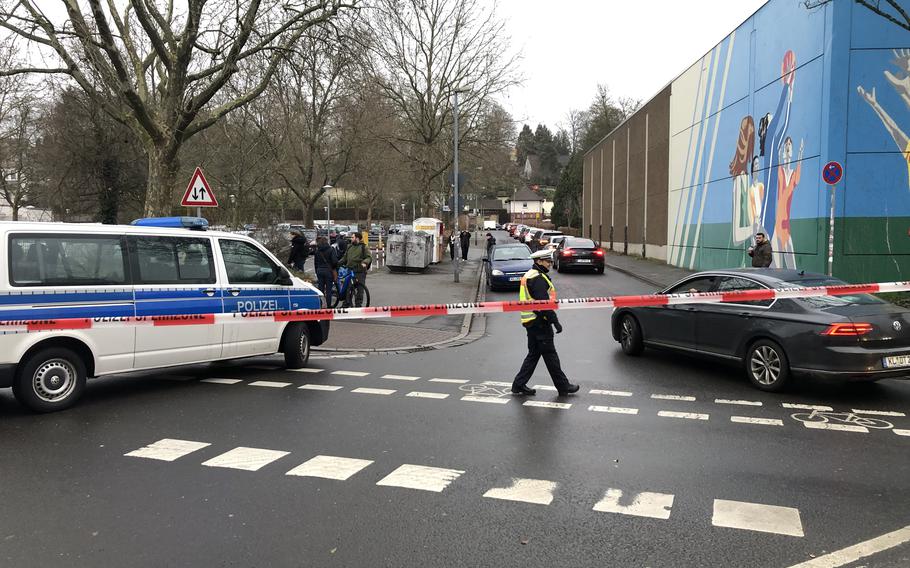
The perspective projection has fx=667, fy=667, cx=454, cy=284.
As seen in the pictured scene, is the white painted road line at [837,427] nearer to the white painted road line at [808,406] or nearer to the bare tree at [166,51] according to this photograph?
the white painted road line at [808,406]

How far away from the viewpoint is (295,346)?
8844 mm

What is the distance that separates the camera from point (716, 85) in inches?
976

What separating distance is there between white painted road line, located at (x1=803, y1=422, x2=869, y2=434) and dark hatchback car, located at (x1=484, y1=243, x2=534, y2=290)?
13813 mm

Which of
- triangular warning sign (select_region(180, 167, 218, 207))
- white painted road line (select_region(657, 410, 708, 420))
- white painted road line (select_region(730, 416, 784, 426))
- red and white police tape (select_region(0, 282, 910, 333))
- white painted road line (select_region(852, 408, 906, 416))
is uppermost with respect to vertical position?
triangular warning sign (select_region(180, 167, 218, 207))

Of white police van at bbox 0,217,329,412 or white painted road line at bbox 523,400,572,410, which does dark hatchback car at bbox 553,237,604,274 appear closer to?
white police van at bbox 0,217,329,412

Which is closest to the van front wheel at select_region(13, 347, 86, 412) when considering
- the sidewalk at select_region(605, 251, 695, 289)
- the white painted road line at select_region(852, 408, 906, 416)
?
the white painted road line at select_region(852, 408, 906, 416)

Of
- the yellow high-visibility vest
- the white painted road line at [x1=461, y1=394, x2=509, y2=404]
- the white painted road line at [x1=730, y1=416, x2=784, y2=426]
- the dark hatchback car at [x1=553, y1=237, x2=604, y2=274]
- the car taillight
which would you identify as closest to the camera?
the white painted road line at [x1=730, y1=416, x2=784, y2=426]

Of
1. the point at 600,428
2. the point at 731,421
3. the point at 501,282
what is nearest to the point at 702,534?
the point at 600,428

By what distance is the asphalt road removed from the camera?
12.1 ft

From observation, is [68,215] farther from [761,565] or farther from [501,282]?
[761,565]

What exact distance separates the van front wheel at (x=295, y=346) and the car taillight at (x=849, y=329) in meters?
6.27

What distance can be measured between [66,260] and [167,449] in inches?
102

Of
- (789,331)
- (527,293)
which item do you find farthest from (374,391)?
(789,331)

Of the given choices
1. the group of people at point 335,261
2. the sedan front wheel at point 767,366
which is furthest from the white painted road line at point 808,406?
the group of people at point 335,261
